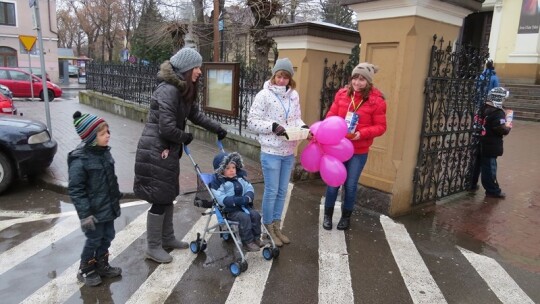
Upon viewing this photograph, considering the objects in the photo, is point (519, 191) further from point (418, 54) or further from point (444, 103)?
point (418, 54)

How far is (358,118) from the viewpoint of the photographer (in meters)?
4.67

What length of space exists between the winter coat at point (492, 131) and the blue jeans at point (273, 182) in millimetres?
3787

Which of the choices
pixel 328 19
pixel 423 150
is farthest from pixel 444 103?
pixel 328 19

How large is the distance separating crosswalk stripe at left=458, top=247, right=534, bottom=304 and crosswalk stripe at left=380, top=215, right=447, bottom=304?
53 cm

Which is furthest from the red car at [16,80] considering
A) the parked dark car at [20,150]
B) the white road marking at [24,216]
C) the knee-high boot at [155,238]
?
the knee-high boot at [155,238]

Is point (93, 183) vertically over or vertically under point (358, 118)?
under

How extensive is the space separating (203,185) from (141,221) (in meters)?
1.52

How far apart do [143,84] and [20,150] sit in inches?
299

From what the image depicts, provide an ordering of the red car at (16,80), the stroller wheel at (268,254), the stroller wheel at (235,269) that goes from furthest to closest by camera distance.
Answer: the red car at (16,80)
the stroller wheel at (268,254)
the stroller wheel at (235,269)

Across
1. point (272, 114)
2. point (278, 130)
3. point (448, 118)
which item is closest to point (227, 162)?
point (278, 130)

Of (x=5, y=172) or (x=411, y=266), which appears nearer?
(x=411, y=266)

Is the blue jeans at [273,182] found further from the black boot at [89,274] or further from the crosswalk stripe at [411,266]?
the black boot at [89,274]

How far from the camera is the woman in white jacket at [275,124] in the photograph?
408cm

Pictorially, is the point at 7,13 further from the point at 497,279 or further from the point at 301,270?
the point at 497,279
